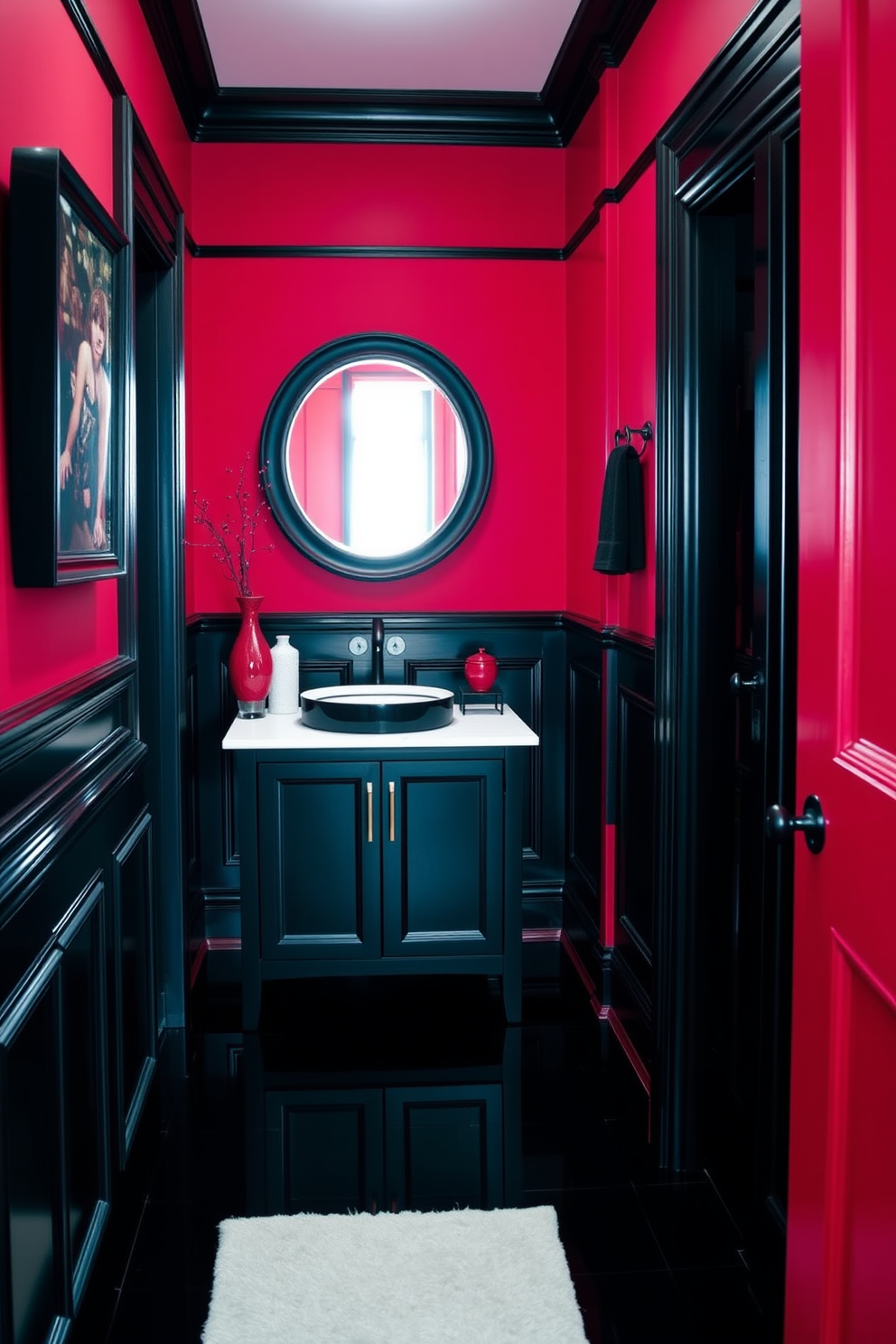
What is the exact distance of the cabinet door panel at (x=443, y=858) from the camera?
3209 millimetres

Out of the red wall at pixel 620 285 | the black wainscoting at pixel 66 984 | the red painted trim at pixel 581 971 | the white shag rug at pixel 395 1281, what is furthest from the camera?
the red painted trim at pixel 581 971

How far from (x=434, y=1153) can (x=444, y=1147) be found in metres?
0.03

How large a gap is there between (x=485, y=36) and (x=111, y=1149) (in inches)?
114

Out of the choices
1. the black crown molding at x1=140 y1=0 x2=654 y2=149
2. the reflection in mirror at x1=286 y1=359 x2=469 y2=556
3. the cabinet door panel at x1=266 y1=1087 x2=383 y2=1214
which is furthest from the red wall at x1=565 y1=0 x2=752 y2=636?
the cabinet door panel at x1=266 y1=1087 x2=383 y2=1214

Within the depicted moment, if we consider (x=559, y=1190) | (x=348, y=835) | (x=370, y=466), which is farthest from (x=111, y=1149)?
(x=370, y=466)

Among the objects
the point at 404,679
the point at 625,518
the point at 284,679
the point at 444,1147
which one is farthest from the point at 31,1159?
the point at 404,679

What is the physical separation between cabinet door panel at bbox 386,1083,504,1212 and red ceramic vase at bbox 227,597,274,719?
122 centimetres

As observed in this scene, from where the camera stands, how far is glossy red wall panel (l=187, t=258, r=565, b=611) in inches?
147

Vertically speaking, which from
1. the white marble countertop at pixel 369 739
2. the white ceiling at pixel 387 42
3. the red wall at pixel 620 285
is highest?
the white ceiling at pixel 387 42

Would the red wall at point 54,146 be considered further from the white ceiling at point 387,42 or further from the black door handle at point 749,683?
the black door handle at point 749,683

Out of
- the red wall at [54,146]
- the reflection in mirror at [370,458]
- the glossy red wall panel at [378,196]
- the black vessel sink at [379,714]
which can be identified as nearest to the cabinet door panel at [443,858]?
the black vessel sink at [379,714]

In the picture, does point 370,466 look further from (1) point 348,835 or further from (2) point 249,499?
(1) point 348,835

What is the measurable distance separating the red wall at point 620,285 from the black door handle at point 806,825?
1370mm

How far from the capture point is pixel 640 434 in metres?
2.89
